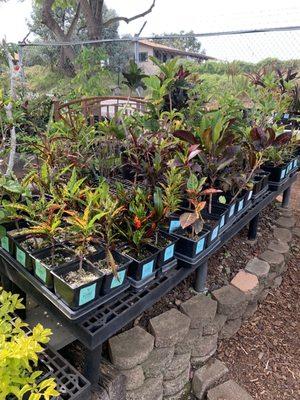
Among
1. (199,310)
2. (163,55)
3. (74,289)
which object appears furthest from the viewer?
(163,55)

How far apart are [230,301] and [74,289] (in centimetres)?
114

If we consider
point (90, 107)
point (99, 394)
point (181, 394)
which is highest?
point (90, 107)

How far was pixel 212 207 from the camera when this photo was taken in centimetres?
193

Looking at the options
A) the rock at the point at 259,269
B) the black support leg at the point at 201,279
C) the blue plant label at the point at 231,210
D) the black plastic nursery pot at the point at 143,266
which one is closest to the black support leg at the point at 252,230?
the rock at the point at 259,269

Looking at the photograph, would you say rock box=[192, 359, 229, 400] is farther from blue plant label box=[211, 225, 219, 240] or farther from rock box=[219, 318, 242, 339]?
blue plant label box=[211, 225, 219, 240]

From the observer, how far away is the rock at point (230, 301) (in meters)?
1.94

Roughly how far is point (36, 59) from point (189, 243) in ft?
67.1

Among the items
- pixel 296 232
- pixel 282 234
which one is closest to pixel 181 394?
pixel 282 234

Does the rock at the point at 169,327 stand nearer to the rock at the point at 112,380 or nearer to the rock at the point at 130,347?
the rock at the point at 130,347

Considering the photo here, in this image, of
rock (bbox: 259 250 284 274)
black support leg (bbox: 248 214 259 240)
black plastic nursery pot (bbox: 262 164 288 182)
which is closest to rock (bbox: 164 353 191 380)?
rock (bbox: 259 250 284 274)

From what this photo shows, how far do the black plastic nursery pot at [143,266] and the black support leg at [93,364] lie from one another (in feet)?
1.03

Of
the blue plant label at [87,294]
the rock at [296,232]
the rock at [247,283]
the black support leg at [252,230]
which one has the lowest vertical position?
the rock at [296,232]

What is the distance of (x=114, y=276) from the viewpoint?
1278mm

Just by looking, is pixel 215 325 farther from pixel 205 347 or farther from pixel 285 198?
pixel 285 198
